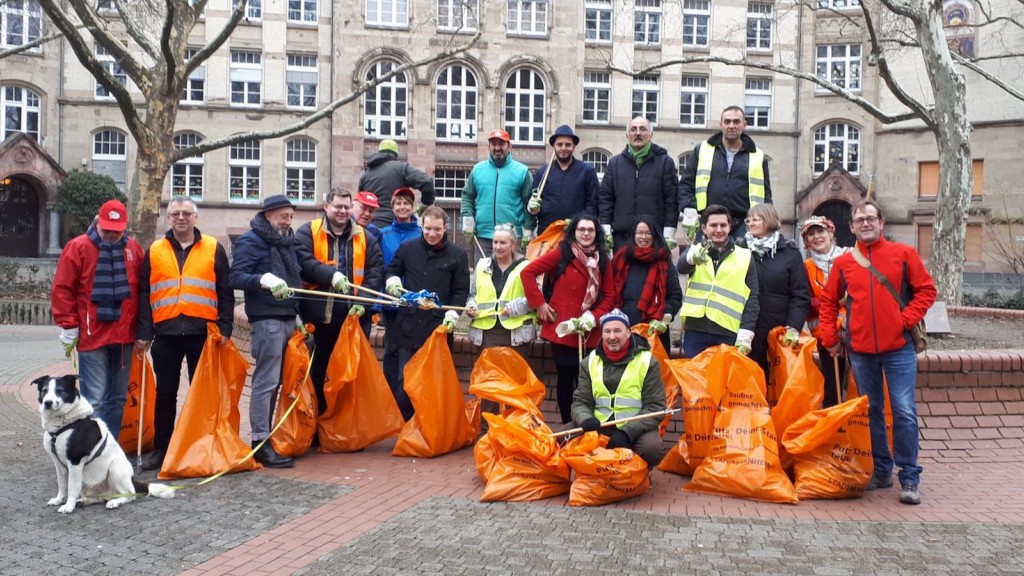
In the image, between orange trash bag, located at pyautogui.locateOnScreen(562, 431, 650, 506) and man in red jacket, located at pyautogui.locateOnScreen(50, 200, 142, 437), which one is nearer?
orange trash bag, located at pyautogui.locateOnScreen(562, 431, 650, 506)

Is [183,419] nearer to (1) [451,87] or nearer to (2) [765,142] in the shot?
(1) [451,87]

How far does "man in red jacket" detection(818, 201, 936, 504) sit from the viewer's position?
583 centimetres

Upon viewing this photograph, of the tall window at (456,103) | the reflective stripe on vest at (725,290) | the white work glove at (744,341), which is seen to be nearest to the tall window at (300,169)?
the tall window at (456,103)

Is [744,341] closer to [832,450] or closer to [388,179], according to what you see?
[832,450]

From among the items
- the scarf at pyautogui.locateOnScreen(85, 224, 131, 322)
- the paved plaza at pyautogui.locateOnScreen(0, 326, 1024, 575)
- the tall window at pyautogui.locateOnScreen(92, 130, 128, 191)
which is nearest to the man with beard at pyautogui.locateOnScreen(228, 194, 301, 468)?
the paved plaza at pyautogui.locateOnScreen(0, 326, 1024, 575)

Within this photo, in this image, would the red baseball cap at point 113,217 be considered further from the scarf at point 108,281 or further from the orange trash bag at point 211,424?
the orange trash bag at point 211,424

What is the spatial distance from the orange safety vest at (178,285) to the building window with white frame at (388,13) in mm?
28438

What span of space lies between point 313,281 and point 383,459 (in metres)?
1.51

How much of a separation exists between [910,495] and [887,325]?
112 centimetres

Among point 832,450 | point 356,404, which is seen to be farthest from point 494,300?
point 832,450

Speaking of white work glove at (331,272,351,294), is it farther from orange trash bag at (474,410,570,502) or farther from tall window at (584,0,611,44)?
tall window at (584,0,611,44)

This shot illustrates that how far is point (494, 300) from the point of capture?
706cm

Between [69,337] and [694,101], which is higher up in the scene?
[694,101]

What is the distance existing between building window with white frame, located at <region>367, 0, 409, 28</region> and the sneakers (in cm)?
3031
